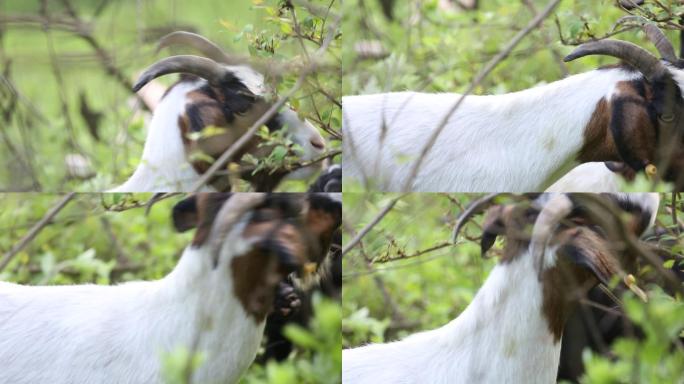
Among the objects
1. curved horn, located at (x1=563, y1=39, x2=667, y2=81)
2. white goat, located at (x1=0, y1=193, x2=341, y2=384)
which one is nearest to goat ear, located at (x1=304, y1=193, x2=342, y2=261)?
white goat, located at (x1=0, y1=193, x2=341, y2=384)

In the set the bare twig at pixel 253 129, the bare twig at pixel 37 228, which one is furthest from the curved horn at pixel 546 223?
the bare twig at pixel 37 228

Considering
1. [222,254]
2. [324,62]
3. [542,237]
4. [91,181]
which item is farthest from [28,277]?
[542,237]

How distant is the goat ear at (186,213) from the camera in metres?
2.00

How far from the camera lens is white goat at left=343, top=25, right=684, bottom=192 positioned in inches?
77.0

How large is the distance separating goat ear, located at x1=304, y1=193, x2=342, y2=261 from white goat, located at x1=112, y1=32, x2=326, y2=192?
6cm

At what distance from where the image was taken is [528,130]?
2025 mm

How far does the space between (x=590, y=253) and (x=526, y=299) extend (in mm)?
155

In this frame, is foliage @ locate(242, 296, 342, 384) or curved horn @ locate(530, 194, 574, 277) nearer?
foliage @ locate(242, 296, 342, 384)

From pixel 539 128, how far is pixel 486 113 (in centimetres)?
12

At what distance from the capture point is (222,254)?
1.94 metres

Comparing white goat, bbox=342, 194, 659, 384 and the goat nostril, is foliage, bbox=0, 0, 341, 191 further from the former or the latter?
white goat, bbox=342, 194, 659, 384

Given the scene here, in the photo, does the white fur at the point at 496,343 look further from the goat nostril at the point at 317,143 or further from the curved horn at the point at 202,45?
the curved horn at the point at 202,45

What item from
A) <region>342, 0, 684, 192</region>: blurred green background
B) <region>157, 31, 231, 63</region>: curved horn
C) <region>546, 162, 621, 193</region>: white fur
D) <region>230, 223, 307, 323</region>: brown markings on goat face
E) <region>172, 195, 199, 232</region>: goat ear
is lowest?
<region>230, 223, 307, 323</region>: brown markings on goat face

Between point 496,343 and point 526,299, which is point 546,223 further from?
point 496,343
